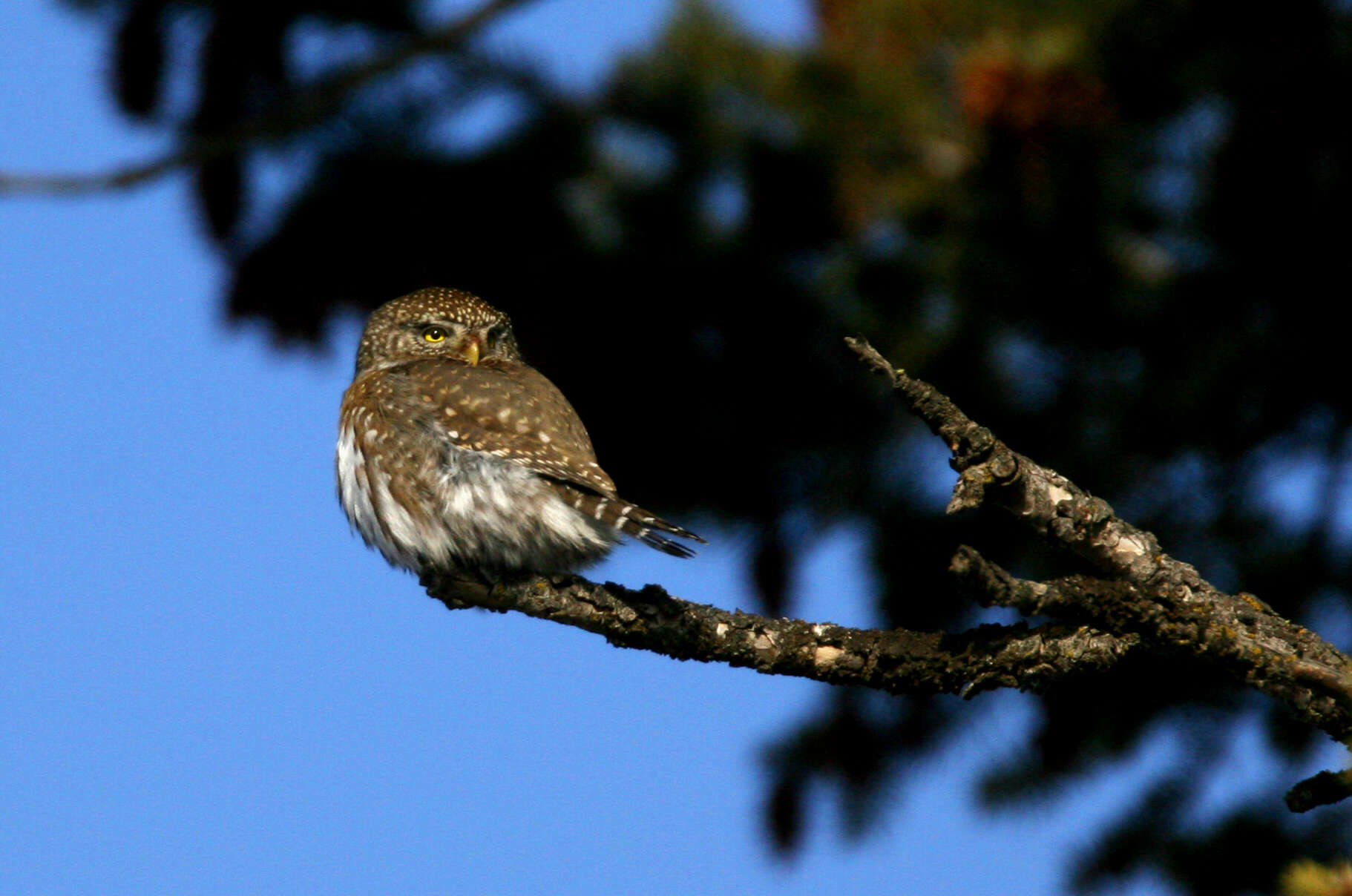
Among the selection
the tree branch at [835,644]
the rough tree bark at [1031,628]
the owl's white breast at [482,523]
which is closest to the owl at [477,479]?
the owl's white breast at [482,523]

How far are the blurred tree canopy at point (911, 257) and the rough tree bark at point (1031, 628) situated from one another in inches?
63.9

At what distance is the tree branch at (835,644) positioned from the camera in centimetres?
253

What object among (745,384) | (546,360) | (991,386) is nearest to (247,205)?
(546,360)

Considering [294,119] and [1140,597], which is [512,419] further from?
[1140,597]

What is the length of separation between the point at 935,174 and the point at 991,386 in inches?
24.9

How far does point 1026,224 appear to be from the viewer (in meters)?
4.04

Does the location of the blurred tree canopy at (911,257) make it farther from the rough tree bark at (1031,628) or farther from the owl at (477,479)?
the rough tree bark at (1031,628)

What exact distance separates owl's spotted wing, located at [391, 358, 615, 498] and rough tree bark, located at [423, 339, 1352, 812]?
36.0 inches

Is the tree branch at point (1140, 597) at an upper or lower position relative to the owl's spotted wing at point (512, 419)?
lower

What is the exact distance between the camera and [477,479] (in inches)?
152

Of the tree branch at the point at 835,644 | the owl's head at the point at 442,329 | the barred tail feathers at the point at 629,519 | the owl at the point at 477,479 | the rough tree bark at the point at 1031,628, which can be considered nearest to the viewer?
the rough tree bark at the point at 1031,628

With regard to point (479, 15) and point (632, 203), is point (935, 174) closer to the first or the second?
point (632, 203)

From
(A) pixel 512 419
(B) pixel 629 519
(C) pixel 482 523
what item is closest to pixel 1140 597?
(B) pixel 629 519

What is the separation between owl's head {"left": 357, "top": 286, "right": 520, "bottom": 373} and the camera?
4.62 metres
